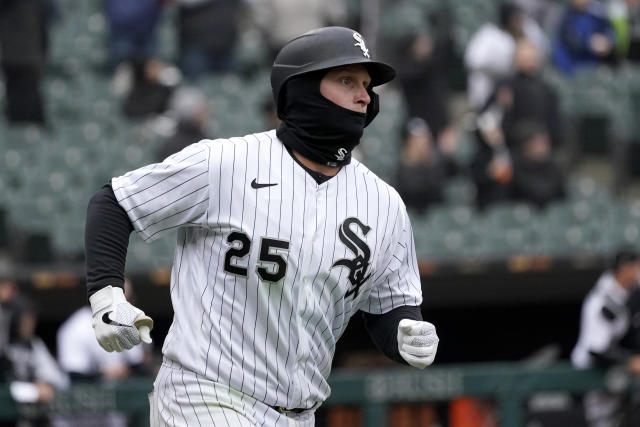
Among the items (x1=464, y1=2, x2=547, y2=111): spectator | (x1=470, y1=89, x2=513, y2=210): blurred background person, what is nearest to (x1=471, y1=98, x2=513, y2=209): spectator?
(x1=470, y1=89, x2=513, y2=210): blurred background person

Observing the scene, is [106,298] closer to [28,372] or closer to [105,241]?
[105,241]

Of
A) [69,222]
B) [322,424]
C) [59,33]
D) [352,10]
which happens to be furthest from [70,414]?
[352,10]

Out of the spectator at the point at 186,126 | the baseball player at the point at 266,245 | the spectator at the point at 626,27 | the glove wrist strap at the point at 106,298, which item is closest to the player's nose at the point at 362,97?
the baseball player at the point at 266,245

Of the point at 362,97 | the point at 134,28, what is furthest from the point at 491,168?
the point at 362,97

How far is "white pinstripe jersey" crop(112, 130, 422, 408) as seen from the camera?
3.61 metres

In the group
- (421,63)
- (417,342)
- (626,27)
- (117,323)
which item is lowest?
(421,63)

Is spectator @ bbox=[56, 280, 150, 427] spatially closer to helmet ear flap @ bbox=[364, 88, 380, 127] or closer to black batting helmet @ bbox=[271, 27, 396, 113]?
helmet ear flap @ bbox=[364, 88, 380, 127]

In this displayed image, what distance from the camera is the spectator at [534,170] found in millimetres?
10109

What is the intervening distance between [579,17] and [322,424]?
510 cm

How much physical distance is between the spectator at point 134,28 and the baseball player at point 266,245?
711 cm

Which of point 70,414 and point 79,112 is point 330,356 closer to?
point 70,414

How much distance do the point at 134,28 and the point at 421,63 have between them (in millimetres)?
2328

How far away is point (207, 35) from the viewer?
10883mm

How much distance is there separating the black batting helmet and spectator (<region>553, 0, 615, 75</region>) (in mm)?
7828
